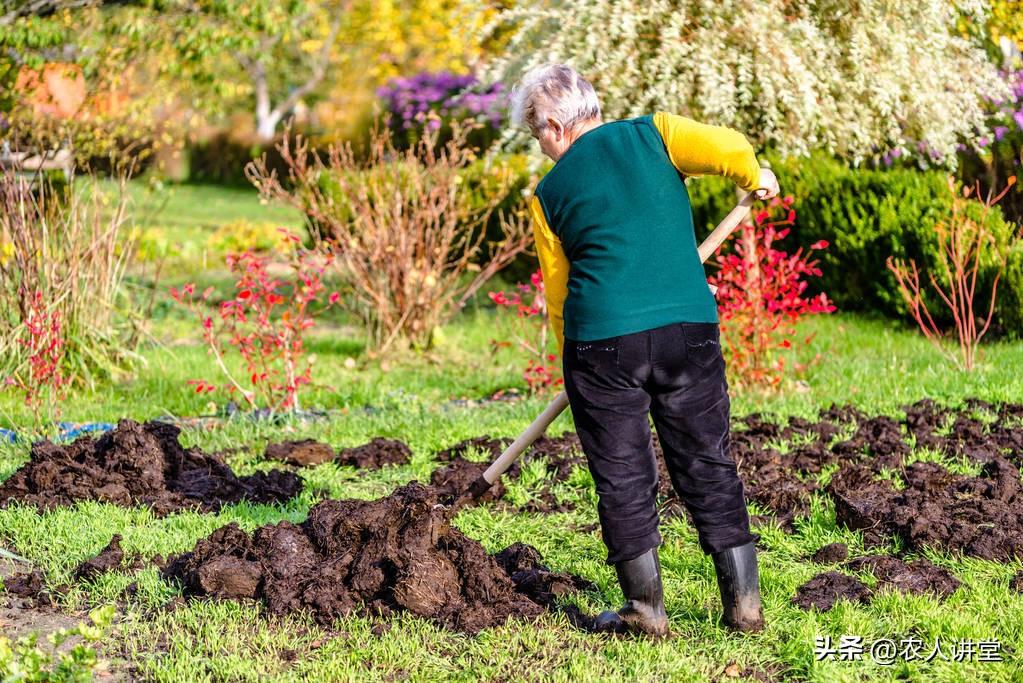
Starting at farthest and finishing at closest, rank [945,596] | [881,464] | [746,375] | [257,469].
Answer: [746,375]
[257,469]
[881,464]
[945,596]

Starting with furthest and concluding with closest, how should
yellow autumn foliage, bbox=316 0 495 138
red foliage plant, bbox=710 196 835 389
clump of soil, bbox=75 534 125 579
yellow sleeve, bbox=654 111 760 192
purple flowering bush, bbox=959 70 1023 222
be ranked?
yellow autumn foliage, bbox=316 0 495 138 → purple flowering bush, bbox=959 70 1023 222 → red foliage plant, bbox=710 196 835 389 → clump of soil, bbox=75 534 125 579 → yellow sleeve, bbox=654 111 760 192

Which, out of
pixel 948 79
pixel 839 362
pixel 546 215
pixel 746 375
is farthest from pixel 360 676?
pixel 948 79

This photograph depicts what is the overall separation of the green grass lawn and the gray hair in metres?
1.45

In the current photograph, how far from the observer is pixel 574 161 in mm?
3316

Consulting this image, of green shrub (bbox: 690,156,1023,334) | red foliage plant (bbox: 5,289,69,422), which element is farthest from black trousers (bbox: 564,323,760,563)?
green shrub (bbox: 690,156,1023,334)

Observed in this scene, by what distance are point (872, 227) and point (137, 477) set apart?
5963 mm

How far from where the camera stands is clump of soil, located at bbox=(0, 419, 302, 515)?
185 inches

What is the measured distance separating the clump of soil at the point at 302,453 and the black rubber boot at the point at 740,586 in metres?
2.38

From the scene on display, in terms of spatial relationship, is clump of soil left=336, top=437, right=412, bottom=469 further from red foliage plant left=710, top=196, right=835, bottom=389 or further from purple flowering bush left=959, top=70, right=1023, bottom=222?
purple flowering bush left=959, top=70, right=1023, bottom=222

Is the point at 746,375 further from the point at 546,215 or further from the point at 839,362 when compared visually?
the point at 546,215

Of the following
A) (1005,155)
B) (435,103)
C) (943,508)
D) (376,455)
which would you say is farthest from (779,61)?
(435,103)

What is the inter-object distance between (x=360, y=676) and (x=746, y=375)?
3.81 metres

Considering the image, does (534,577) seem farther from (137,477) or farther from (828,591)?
(137,477)

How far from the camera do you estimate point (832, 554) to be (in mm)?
4051
